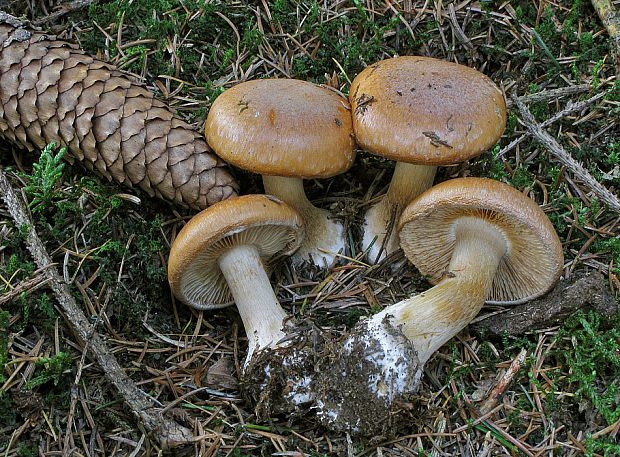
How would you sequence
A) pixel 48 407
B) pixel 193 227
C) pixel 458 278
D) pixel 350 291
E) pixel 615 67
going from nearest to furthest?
1. pixel 48 407
2. pixel 193 227
3. pixel 458 278
4. pixel 350 291
5. pixel 615 67

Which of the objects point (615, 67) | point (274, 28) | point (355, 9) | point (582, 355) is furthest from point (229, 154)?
point (615, 67)

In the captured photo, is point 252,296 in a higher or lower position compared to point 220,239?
lower

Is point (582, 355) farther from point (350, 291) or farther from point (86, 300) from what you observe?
point (86, 300)

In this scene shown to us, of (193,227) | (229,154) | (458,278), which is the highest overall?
(229,154)

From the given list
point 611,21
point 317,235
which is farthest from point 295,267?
point 611,21

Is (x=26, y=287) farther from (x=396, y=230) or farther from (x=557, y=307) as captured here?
(x=557, y=307)

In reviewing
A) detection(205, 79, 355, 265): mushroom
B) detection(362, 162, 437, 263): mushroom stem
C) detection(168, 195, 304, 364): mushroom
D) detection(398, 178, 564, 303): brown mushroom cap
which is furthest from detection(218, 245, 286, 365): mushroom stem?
detection(398, 178, 564, 303): brown mushroom cap

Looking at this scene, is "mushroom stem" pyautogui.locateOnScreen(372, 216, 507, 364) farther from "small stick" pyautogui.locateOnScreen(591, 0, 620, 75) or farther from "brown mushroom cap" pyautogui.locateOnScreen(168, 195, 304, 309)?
"small stick" pyautogui.locateOnScreen(591, 0, 620, 75)

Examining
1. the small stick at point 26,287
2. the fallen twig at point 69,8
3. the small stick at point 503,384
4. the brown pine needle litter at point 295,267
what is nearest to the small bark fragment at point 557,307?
the brown pine needle litter at point 295,267

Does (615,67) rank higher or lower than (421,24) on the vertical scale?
lower
